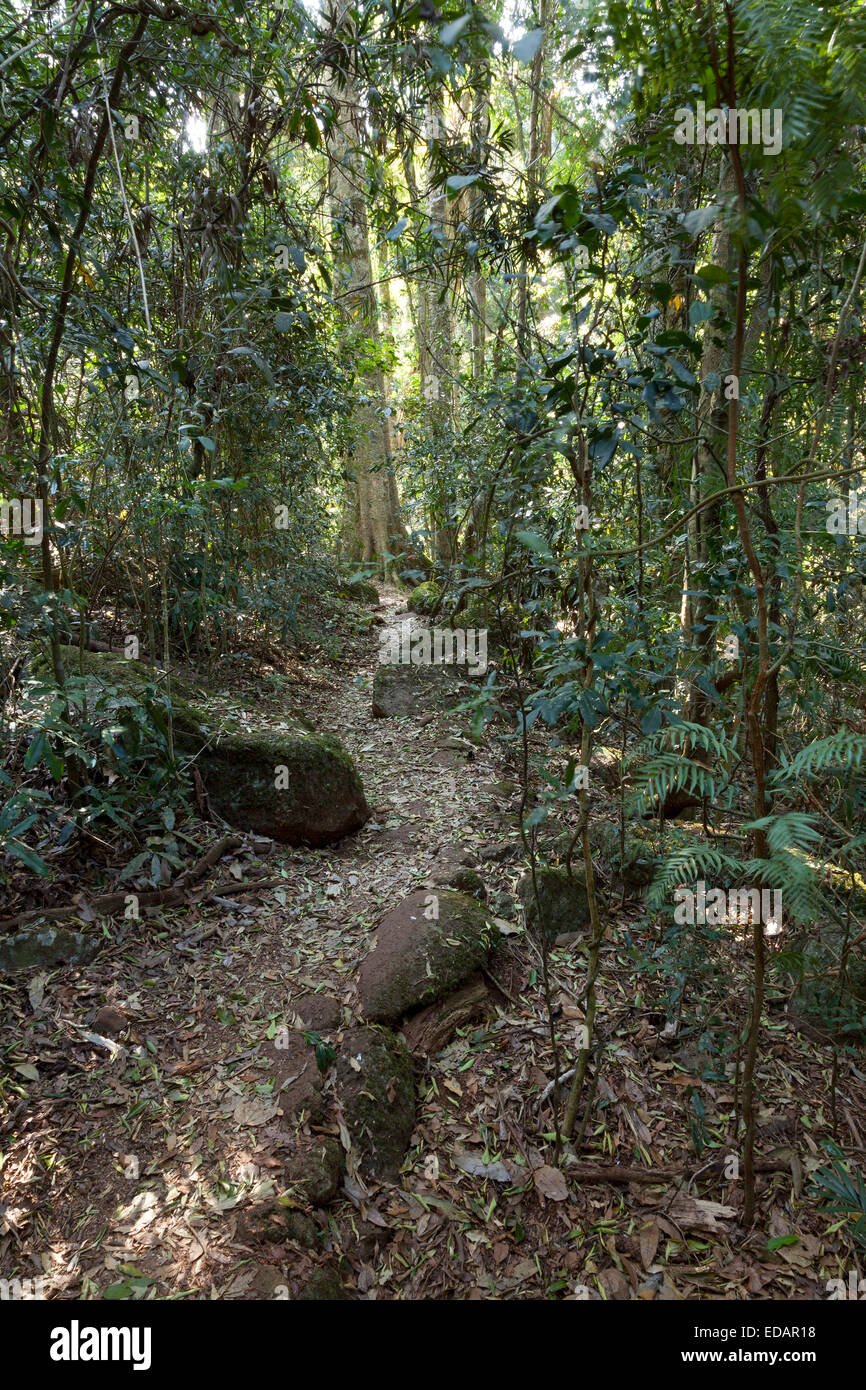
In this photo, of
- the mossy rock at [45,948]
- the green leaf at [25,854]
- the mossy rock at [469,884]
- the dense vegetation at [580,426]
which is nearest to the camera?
the dense vegetation at [580,426]

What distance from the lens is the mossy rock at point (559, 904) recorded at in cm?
300

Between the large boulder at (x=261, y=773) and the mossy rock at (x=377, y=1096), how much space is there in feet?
4.68

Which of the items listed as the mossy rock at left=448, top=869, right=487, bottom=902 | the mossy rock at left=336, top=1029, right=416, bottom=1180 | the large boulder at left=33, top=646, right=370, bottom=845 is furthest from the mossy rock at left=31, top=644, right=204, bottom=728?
the mossy rock at left=336, top=1029, right=416, bottom=1180

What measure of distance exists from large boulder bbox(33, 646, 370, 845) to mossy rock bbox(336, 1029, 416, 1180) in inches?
56.2

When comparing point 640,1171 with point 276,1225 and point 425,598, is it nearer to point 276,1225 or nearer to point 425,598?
point 276,1225

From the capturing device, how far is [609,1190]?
211 centimetres

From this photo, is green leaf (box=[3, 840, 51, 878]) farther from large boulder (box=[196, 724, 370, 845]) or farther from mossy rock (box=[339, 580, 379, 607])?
mossy rock (box=[339, 580, 379, 607])

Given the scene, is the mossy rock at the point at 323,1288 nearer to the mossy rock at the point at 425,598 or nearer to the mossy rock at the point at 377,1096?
the mossy rock at the point at 377,1096

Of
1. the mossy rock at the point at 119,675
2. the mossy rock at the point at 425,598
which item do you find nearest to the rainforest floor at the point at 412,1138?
the mossy rock at the point at 119,675

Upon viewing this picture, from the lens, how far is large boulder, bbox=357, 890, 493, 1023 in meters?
2.57

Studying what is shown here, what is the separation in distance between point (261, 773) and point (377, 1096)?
1.82m

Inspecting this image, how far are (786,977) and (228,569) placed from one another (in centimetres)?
432

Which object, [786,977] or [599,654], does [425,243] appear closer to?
[599,654]

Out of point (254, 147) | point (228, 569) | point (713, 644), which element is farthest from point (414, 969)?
point (254, 147)
